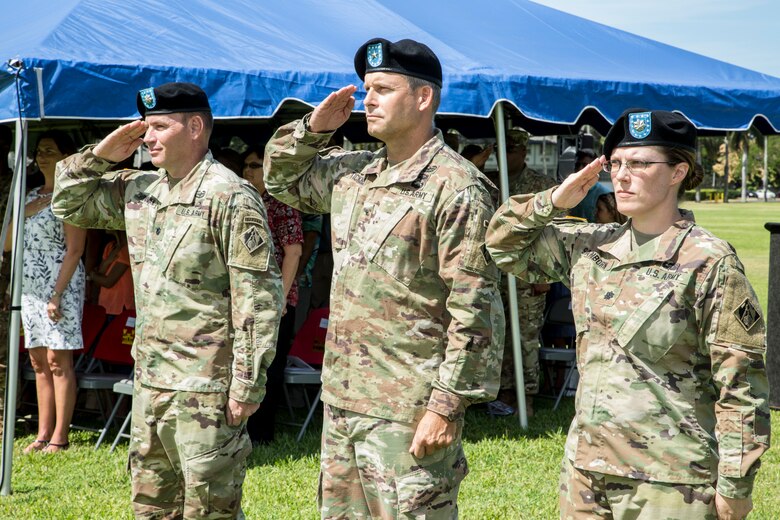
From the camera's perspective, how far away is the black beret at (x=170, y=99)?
3.84 m

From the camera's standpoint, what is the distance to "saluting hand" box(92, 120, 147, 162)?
394 cm

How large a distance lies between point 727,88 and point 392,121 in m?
5.37

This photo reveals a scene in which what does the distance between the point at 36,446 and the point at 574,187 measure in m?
4.88

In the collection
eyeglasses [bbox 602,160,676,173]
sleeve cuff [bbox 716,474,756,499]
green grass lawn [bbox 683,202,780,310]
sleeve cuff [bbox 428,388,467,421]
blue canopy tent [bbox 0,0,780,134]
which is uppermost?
blue canopy tent [bbox 0,0,780,134]

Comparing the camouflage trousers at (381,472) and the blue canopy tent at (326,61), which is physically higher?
the blue canopy tent at (326,61)

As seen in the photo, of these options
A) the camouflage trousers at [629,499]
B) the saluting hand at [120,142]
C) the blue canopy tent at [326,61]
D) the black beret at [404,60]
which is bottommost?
the camouflage trousers at [629,499]

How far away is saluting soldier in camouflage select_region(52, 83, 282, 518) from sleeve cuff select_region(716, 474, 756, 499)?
5.46 feet

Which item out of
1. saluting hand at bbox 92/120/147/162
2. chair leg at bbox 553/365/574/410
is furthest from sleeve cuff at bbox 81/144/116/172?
chair leg at bbox 553/365/574/410

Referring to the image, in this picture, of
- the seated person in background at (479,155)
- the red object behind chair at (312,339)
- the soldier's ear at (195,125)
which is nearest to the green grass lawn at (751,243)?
the seated person in background at (479,155)

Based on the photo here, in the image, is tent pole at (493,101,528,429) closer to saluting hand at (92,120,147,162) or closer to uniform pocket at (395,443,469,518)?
saluting hand at (92,120,147,162)

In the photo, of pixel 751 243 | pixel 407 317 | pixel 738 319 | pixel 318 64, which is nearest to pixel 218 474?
pixel 407 317

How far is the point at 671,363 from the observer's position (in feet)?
9.45

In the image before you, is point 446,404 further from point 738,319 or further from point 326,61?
point 326,61

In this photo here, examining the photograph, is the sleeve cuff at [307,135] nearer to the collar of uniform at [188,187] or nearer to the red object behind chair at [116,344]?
the collar of uniform at [188,187]
